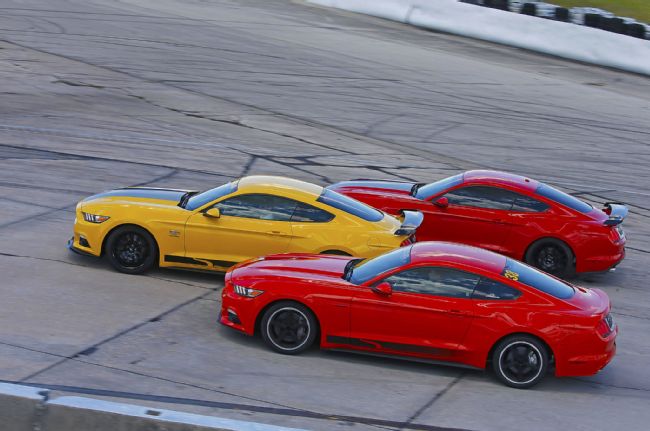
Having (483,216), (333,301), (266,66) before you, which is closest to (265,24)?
(266,66)

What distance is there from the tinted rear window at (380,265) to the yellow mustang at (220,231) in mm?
1402

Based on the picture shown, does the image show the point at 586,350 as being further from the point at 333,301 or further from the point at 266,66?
the point at 266,66

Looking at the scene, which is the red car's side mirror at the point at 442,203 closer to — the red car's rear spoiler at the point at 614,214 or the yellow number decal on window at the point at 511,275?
the red car's rear spoiler at the point at 614,214

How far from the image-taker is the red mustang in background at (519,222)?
1347 cm

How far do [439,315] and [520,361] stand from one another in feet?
3.02

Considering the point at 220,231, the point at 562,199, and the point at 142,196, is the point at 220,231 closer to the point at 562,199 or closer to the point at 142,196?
the point at 142,196

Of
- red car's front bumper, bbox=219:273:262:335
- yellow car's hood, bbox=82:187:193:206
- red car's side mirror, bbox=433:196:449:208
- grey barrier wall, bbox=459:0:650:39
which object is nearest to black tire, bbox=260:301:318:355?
red car's front bumper, bbox=219:273:262:335

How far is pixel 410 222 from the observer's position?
1259 cm

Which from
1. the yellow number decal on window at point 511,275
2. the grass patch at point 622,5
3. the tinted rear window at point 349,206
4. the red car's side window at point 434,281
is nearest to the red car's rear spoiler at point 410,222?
the tinted rear window at point 349,206

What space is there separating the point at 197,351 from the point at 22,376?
179 cm

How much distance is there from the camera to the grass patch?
120ft

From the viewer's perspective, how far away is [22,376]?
8680mm

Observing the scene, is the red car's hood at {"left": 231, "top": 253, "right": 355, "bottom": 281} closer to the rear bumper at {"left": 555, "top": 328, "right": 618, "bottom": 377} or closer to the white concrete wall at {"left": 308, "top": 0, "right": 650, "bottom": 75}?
the rear bumper at {"left": 555, "top": 328, "right": 618, "bottom": 377}

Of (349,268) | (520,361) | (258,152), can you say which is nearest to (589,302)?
(520,361)
